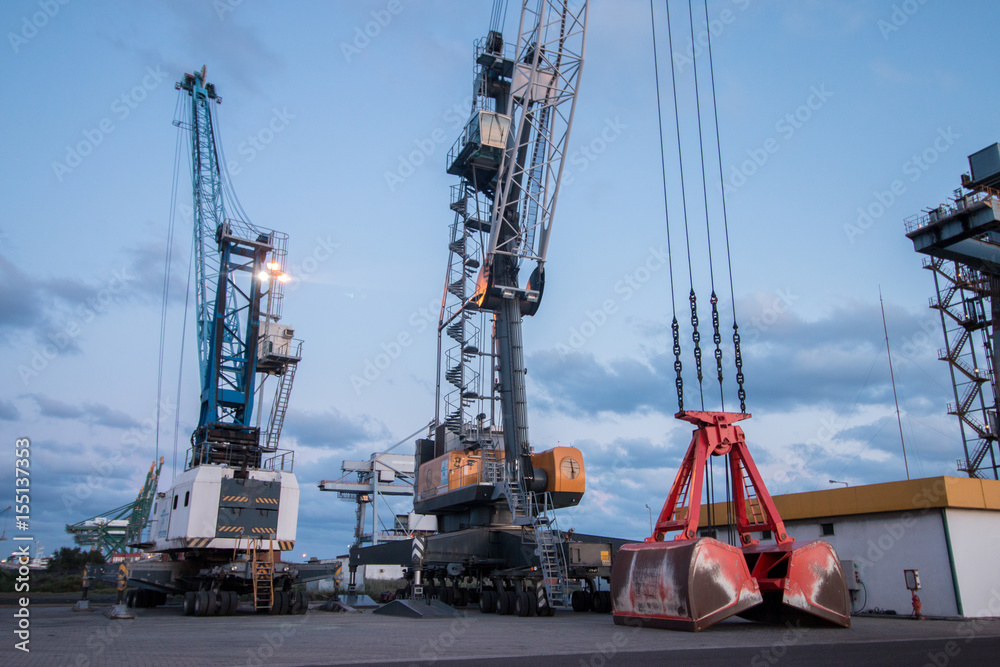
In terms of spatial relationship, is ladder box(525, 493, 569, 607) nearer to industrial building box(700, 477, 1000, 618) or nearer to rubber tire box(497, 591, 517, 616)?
rubber tire box(497, 591, 517, 616)

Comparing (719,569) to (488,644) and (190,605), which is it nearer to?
(488,644)

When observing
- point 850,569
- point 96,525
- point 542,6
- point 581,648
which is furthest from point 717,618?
point 96,525

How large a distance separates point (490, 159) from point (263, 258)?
10.7 m

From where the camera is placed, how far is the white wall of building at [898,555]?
1872 centimetres

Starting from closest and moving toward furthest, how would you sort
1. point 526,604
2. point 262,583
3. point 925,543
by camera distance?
point 925,543
point 526,604
point 262,583

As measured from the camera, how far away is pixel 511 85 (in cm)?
2781

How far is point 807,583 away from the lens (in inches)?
534

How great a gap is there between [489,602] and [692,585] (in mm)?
10109

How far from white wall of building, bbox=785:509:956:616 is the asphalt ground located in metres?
2.30

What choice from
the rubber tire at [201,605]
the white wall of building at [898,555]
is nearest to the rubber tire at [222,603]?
the rubber tire at [201,605]

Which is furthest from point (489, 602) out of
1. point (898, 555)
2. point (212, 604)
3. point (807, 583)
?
point (898, 555)

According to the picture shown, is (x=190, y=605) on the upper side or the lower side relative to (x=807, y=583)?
lower

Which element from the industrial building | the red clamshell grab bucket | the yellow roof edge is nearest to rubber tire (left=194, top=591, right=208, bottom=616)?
the red clamshell grab bucket

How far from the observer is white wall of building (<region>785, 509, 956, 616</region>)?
1872 cm
